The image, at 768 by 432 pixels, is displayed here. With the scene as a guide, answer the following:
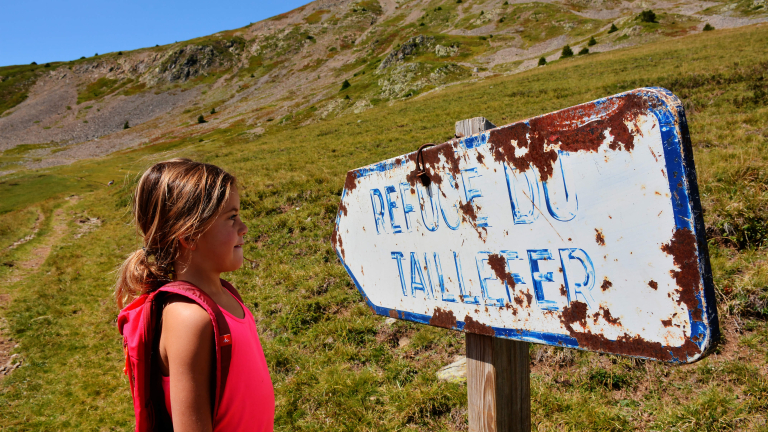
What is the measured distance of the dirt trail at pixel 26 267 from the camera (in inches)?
263

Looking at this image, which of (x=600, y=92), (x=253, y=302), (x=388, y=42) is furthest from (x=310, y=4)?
(x=253, y=302)

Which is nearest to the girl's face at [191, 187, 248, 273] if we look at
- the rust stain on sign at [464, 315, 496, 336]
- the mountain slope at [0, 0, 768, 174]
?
the rust stain on sign at [464, 315, 496, 336]

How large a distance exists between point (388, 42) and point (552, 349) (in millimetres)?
92182

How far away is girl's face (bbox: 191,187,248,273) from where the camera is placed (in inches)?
71.0

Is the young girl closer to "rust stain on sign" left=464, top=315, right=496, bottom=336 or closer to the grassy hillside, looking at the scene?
"rust stain on sign" left=464, top=315, right=496, bottom=336

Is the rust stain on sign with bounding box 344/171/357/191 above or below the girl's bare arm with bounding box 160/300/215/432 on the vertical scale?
above

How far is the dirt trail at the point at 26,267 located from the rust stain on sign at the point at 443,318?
305 inches

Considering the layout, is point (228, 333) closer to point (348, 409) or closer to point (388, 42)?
point (348, 409)

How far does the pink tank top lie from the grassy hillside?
1962 mm

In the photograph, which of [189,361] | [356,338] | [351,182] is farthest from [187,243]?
[356,338]

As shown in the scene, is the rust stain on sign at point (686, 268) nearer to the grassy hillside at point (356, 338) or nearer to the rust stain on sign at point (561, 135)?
the rust stain on sign at point (561, 135)

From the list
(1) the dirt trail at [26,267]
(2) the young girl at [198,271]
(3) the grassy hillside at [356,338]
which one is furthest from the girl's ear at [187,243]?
(1) the dirt trail at [26,267]

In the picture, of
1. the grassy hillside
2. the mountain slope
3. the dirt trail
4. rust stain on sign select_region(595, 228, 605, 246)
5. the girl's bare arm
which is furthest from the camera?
the mountain slope

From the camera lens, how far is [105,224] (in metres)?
15.6
